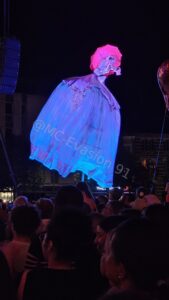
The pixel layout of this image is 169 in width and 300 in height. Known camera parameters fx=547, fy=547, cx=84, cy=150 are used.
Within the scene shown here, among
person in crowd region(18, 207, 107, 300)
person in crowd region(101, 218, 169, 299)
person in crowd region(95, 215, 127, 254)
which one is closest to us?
person in crowd region(101, 218, 169, 299)

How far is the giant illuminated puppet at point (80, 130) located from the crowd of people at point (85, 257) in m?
9.66

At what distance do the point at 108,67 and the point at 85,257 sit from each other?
11916 mm

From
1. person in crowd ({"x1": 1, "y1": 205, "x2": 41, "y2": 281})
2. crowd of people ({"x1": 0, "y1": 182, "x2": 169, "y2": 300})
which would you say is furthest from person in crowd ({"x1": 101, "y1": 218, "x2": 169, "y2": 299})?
person in crowd ({"x1": 1, "y1": 205, "x2": 41, "y2": 281})

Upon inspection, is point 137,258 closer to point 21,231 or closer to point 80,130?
point 21,231

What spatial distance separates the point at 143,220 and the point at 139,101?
60.7ft

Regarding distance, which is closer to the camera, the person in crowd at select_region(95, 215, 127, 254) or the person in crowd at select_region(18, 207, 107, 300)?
the person in crowd at select_region(18, 207, 107, 300)

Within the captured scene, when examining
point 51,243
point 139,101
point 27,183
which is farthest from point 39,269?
point 27,183

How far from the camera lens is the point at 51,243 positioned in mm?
2736

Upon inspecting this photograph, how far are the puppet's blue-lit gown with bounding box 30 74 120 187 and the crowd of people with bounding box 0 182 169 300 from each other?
9.66m

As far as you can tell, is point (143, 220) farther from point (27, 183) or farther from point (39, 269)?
point (27, 183)

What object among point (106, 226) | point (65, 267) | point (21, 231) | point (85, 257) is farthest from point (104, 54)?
point (65, 267)

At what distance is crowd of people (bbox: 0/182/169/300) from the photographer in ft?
6.73

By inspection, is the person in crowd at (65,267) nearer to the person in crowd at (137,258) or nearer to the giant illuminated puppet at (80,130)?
the person in crowd at (137,258)

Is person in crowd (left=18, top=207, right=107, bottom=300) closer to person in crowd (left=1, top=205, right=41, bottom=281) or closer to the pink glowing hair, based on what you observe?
person in crowd (left=1, top=205, right=41, bottom=281)
